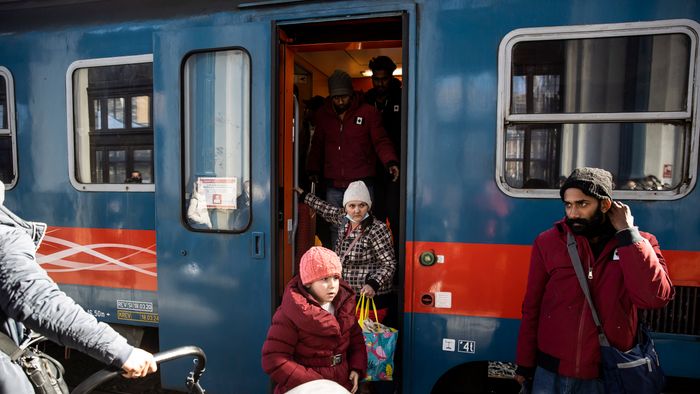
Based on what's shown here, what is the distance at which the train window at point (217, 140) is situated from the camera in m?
2.91

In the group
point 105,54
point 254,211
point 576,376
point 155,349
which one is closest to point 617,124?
point 576,376

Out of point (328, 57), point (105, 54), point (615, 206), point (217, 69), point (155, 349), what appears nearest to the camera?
point (615, 206)

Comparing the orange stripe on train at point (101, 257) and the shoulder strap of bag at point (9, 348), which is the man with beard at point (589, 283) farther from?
the orange stripe on train at point (101, 257)

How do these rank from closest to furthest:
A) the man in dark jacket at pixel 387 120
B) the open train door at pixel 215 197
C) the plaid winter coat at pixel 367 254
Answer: the open train door at pixel 215 197, the plaid winter coat at pixel 367 254, the man in dark jacket at pixel 387 120

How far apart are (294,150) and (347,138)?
0.42 m

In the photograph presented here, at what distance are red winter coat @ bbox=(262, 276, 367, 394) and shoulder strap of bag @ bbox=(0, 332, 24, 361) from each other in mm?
914

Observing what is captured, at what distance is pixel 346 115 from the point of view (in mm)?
3580

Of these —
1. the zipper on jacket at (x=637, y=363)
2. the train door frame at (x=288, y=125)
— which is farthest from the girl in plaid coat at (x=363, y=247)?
the zipper on jacket at (x=637, y=363)

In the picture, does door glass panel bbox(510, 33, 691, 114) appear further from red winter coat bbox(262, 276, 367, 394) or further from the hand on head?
red winter coat bbox(262, 276, 367, 394)

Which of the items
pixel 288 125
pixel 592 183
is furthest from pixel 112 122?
pixel 592 183

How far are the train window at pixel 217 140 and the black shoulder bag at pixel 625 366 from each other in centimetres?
190

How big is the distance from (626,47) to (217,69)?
2299mm

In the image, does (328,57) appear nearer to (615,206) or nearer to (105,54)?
(105,54)

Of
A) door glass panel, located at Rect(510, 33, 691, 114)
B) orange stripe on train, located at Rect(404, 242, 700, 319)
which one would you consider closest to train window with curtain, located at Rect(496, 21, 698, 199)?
door glass panel, located at Rect(510, 33, 691, 114)
